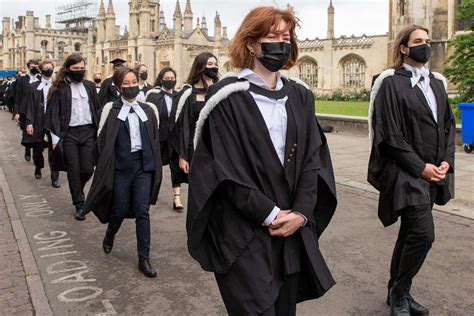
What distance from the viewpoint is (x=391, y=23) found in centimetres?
3353

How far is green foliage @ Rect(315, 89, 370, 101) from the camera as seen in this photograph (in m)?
39.7

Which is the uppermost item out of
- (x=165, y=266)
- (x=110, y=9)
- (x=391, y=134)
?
(x=110, y=9)

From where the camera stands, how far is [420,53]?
13.3 ft

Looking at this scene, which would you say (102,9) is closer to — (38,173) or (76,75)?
(38,173)

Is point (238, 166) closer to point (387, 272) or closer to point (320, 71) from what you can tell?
point (387, 272)

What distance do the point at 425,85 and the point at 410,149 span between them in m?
0.54

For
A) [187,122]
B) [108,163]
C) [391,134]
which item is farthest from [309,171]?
[187,122]

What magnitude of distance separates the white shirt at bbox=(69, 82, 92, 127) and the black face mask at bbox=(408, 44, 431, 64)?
15.7 feet

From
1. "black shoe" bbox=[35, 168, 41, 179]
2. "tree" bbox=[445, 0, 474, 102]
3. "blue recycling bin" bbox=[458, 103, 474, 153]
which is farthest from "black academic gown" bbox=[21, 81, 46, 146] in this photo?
"tree" bbox=[445, 0, 474, 102]

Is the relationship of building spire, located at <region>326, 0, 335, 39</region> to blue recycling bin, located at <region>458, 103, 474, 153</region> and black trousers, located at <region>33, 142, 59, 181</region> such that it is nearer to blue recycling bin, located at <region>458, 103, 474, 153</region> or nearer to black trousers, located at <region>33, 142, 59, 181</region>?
blue recycling bin, located at <region>458, 103, 474, 153</region>

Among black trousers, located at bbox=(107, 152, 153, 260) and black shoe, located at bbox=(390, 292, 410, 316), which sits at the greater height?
black trousers, located at bbox=(107, 152, 153, 260)

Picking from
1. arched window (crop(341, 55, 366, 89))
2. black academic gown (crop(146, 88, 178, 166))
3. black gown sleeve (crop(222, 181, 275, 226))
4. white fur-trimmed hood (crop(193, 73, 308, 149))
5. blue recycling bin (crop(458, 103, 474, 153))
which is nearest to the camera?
black gown sleeve (crop(222, 181, 275, 226))

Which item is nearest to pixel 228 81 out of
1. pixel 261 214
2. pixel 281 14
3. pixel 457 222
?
pixel 281 14

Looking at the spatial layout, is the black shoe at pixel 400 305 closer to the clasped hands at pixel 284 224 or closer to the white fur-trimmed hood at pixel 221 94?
the clasped hands at pixel 284 224
